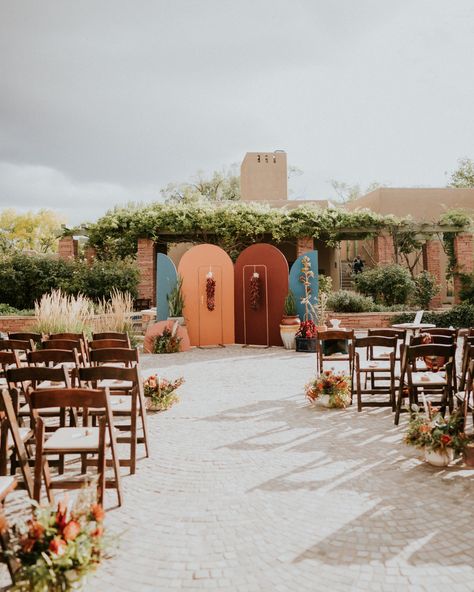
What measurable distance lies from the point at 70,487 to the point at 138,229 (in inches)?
501

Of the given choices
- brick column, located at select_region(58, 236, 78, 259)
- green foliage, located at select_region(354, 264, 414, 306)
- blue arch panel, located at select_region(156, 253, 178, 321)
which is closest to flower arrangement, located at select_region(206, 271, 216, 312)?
blue arch panel, located at select_region(156, 253, 178, 321)

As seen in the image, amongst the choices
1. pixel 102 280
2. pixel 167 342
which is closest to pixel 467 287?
pixel 167 342

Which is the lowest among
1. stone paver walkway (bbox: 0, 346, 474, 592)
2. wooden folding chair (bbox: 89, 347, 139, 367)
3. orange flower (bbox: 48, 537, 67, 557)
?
stone paver walkway (bbox: 0, 346, 474, 592)

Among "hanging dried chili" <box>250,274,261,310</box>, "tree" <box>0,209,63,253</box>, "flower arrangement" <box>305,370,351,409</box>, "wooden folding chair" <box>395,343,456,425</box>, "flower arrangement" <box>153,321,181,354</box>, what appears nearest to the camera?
"wooden folding chair" <box>395,343,456,425</box>

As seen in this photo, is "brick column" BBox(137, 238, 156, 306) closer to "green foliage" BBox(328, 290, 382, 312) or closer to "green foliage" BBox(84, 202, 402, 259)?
"green foliage" BBox(84, 202, 402, 259)

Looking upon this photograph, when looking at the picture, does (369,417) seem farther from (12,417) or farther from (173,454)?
(12,417)

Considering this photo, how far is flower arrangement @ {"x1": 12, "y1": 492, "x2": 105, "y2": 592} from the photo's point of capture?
2010 mm

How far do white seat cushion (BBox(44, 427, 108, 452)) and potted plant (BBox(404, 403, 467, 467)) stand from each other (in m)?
2.50

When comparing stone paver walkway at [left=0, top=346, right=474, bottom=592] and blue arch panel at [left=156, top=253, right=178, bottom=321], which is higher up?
blue arch panel at [left=156, top=253, right=178, bottom=321]

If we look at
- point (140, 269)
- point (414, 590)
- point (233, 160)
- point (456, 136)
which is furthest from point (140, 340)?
point (233, 160)

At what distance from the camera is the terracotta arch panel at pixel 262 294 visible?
11.5m

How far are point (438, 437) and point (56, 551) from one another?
2960 mm

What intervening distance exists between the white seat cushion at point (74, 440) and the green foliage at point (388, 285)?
1244 cm

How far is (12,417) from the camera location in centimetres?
288
